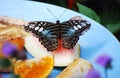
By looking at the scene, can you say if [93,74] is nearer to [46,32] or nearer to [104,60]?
[104,60]

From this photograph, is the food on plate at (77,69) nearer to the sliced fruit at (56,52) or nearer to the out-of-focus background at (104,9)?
the sliced fruit at (56,52)

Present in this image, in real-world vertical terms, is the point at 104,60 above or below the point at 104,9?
below

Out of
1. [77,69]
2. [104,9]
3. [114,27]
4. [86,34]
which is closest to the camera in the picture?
[77,69]

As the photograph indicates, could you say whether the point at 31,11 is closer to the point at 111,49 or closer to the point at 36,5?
the point at 36,5

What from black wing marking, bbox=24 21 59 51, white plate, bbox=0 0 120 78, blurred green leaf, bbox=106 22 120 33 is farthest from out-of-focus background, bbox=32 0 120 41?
black wing marking, bbox=24 21 59 51

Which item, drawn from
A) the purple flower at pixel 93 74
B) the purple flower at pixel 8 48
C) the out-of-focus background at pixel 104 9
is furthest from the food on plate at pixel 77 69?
the out-of-focus background at pixel 104 9

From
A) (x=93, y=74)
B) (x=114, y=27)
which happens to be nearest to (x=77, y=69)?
(x=93, y=74)
